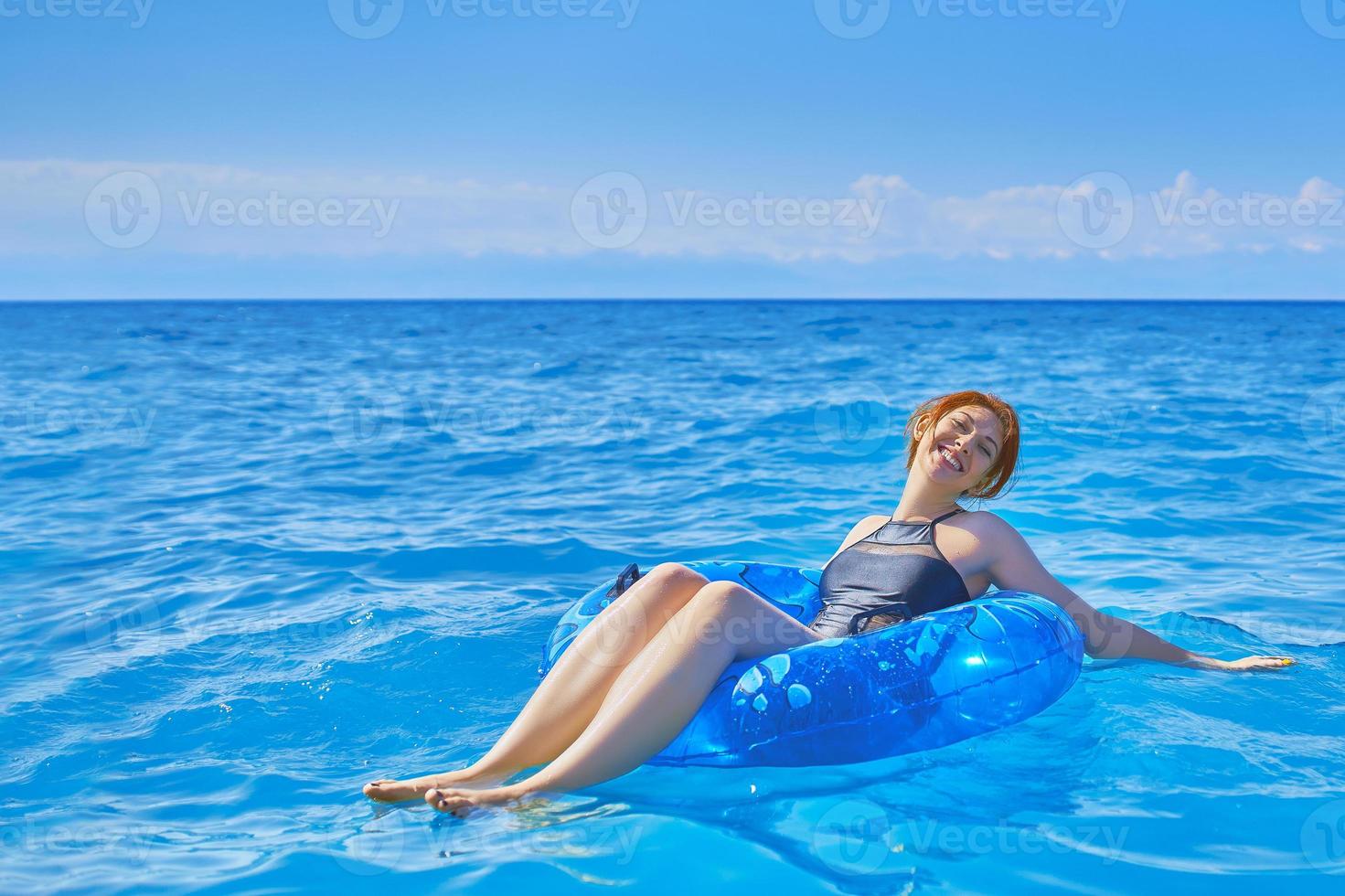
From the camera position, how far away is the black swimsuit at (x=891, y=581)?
3406 millimetres

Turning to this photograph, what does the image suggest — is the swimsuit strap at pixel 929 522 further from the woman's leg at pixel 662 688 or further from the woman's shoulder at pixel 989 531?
the woman's leg at pixel 662 688

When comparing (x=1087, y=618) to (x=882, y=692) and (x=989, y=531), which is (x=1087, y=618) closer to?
(x=989, y=531)

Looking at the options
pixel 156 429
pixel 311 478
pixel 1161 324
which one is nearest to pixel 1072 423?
pixel 311 478

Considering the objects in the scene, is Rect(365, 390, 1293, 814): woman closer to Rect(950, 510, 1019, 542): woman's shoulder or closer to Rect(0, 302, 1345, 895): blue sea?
Rect(950, 510, 1019, 542): woman's shoulder

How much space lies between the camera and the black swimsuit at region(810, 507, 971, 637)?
3.41m

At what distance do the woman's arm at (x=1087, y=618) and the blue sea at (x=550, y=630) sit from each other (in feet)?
0.50

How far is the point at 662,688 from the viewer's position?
9.48ft

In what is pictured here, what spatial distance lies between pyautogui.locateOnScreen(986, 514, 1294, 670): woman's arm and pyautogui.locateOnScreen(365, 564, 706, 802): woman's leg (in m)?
1.13

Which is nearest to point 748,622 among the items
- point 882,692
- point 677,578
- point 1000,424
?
point 677,578

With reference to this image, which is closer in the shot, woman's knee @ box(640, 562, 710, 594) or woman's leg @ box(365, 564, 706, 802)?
woman's leg @ box(365, 564, 706, 802)

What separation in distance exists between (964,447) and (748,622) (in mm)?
1041

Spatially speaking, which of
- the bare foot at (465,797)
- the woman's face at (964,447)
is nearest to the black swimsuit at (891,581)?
the woman's face at (964,447)

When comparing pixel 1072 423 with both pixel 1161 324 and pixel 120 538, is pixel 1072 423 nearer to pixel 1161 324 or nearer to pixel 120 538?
pixel 120 538

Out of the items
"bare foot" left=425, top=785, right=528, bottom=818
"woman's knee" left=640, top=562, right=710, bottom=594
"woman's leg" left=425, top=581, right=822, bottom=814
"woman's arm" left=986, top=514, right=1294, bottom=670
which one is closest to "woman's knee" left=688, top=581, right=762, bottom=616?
"woman's leg" left=425, top=581, right=822, bottom=814
